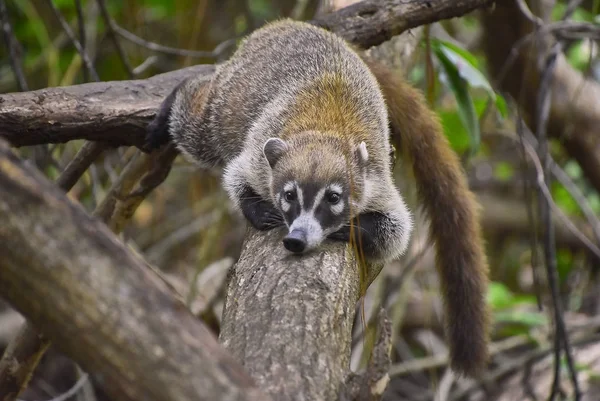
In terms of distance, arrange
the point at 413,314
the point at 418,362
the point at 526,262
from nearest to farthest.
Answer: the point at 418,362 → the point at 413,314 → the point at 526,262

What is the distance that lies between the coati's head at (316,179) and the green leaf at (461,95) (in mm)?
1108

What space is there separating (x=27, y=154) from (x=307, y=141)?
4.10m

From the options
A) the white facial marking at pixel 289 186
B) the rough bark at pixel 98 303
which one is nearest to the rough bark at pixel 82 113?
the white facial marking at pixel 289 186

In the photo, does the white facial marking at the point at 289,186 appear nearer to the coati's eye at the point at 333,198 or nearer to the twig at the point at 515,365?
the coati's eye at the point at 333,198

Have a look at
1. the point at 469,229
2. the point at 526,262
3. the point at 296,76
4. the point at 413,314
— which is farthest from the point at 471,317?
the point at 526,262

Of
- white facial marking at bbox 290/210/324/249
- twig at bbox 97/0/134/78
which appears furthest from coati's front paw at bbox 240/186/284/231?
twig at bbox 97/0/134/78

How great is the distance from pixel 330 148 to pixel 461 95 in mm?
1410

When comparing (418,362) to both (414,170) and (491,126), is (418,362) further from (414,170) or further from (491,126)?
(491,126)

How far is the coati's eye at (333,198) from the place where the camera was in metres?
3.41

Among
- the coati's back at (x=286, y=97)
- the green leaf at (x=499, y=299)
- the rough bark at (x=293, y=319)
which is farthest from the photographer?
the green leaf at (x=499, y=299)

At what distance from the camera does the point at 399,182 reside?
5.94 m

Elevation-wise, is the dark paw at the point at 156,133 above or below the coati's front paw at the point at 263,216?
above

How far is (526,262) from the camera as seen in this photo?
7.93 metres

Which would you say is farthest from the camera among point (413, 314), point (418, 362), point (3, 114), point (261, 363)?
point (413, 314)
